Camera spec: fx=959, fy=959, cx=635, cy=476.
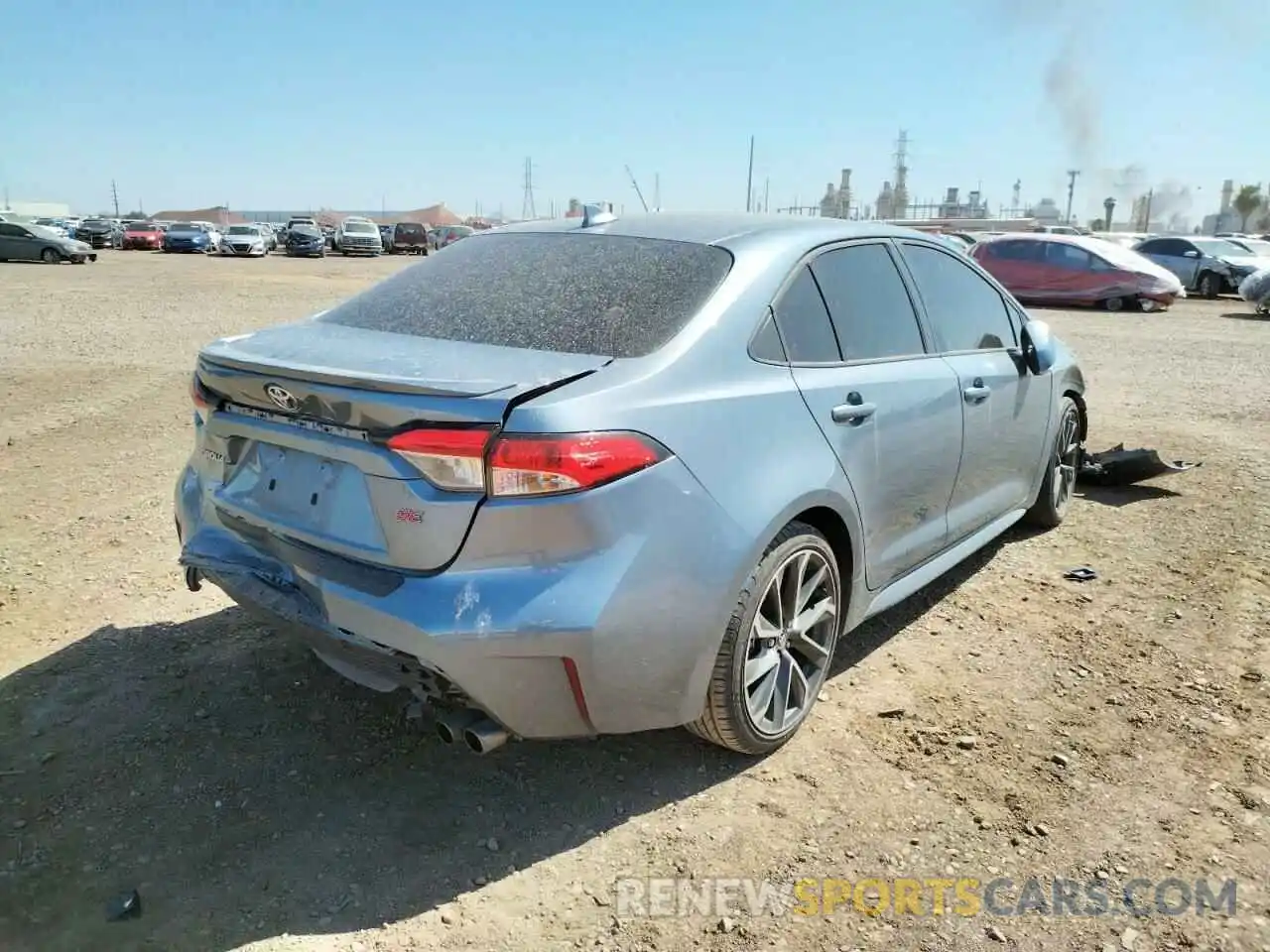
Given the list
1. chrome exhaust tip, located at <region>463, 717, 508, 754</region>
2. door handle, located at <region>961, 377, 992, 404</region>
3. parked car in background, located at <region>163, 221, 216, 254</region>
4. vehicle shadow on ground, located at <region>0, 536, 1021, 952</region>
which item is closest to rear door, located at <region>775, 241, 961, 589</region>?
door handle, located at <region>961, 377, 992, 404</region>

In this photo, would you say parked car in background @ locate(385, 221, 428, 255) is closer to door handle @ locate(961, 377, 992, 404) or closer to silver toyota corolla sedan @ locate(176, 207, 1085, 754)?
silver toyota corolla sedan @ locate(176, 207, 1085, 754)

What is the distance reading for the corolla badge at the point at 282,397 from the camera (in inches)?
103

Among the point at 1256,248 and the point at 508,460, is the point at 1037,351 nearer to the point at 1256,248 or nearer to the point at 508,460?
the point at 508,460

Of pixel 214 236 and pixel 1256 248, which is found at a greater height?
pixel 1256 248

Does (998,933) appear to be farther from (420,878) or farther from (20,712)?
(20,712)

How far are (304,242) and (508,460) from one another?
40.8 meters

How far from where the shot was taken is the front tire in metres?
2.79

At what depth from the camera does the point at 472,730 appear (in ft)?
8.20

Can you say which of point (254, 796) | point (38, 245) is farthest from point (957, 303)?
point (38, 245)

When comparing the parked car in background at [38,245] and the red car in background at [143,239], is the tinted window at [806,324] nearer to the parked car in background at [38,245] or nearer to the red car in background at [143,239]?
the parked car in background at [38,245]

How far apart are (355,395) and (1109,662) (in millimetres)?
3059

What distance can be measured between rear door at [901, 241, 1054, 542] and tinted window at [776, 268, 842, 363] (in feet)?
2.73

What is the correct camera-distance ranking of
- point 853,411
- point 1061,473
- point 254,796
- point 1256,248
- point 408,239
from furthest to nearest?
point 408,239 → point 1256,248 → point 1061,473 → point 853,411 → point 254,796

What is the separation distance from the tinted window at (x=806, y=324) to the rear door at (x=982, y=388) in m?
0.83
